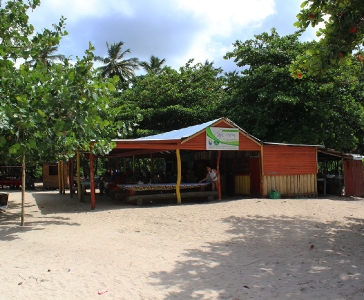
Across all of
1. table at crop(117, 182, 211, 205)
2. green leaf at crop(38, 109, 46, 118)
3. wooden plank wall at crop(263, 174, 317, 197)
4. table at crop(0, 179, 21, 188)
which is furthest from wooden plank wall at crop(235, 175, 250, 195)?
table at crop(0, 179, 21, 188)

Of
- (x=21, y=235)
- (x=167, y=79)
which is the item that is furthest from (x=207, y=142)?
(x=167, y=79)

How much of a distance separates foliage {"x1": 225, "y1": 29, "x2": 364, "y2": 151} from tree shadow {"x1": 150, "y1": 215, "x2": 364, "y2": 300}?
9977 mm

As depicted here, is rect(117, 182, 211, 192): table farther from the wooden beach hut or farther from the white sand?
the white sand

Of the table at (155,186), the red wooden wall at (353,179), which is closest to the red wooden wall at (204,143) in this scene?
the table at (155,186)

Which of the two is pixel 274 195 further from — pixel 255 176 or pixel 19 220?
pixel 19 220

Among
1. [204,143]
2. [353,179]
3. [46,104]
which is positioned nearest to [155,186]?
[204,143]

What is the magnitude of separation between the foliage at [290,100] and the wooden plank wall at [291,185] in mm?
2349

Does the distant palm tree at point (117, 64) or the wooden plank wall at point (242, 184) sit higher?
the distant palm tree at point (117, 64)

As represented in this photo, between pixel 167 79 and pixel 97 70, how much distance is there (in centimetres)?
1716

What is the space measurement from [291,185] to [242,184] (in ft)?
7.26

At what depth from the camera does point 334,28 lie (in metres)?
7.70

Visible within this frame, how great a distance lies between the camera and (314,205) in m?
13.2

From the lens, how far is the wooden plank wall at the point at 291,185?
16.0 m

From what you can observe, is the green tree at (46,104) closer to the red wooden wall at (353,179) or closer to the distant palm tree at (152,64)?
the red wooden wall at (353,179)
